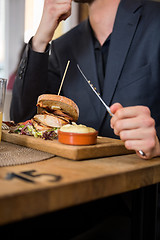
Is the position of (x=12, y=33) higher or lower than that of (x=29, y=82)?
higher

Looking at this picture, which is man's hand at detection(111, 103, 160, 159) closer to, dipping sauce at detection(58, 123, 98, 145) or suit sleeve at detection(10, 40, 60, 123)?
dipping sauce at detection(58, 123, 98, 145)

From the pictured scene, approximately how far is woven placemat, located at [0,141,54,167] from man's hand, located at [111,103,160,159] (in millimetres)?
266

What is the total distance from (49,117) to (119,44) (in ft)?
2.35

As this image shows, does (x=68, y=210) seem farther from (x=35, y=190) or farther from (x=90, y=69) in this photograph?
(x=90, y=69)

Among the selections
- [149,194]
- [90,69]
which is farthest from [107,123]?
[149,194]

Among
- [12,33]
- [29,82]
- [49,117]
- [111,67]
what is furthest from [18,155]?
[12,33]

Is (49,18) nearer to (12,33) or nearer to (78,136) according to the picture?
(78,136)

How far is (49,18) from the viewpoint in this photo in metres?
1.63

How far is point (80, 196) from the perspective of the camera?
0.70 meters

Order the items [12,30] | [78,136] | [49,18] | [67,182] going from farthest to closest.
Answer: [12,30] → [49,18] → [78,136] → [67,182]

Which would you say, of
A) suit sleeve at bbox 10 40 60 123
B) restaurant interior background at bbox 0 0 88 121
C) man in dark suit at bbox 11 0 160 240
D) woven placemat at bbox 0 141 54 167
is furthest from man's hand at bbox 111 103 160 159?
restaurant interior background at bbox 0 0 88 121

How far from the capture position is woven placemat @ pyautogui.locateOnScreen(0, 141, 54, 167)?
0.88m

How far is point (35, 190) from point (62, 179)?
0.10 m

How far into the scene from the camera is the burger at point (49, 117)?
1237mm
